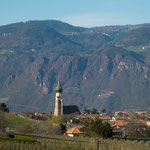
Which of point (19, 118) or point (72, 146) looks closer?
point (72, 146)

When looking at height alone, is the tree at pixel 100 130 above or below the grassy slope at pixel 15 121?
above

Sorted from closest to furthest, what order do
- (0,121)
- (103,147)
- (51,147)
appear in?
(51,147)
(103,147)
(0,121)

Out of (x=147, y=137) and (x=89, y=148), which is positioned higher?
(x=89, y=148)

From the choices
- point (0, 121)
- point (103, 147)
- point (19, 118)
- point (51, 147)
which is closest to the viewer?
point (51, 147)

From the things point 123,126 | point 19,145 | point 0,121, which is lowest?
point 123,126

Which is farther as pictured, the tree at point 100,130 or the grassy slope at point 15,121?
the grassy slope at point 15,121

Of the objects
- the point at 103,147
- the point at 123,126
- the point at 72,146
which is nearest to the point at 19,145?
the point at 72,146

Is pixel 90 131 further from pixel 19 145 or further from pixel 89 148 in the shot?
pixel 19 145

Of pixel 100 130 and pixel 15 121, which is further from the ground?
pixel 100 130

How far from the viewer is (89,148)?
77.8m

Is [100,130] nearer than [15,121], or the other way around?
[100,130]

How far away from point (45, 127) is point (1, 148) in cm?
6509

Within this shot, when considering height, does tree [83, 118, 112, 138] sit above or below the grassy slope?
above

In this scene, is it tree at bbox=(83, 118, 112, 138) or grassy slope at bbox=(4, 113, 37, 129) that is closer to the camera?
tree at bbox=(83, 118, 112, 138)
